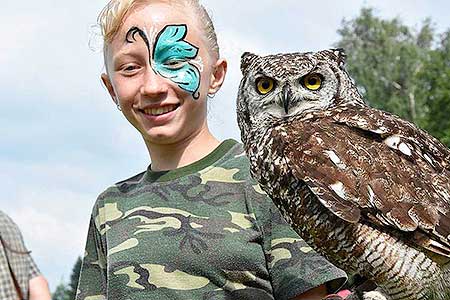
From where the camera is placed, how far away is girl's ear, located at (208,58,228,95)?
3.62 meters

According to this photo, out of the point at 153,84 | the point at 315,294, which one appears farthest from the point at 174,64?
the point at 315,294

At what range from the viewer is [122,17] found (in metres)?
3.53

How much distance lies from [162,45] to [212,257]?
85 centimetres

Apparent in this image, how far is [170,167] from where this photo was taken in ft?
11.6

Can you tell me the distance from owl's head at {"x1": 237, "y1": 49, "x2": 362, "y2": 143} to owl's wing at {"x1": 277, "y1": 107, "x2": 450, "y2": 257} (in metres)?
0.19

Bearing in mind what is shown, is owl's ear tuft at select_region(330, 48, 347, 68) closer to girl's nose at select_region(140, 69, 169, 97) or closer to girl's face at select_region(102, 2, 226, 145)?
girl's face at select_region(102, 2, 226, 145)

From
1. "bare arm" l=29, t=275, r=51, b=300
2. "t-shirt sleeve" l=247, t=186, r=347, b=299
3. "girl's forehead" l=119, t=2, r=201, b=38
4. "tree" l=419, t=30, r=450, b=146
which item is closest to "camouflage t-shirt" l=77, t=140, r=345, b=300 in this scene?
"t-shirt sleeve" l=247, t=186, r=347, b=299

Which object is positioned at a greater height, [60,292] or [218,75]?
[60,292]

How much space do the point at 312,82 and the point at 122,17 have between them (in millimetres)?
778

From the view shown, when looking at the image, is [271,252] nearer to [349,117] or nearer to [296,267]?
[296,267]

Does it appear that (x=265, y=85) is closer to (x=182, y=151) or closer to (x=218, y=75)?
(x=218, y=75)

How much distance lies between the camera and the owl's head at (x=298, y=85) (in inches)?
134

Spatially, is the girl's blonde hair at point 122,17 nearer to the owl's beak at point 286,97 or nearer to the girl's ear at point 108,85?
the girl's ear at point 108,85

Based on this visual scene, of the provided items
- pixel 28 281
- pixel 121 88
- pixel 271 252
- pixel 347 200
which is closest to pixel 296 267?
pixel 271 252
